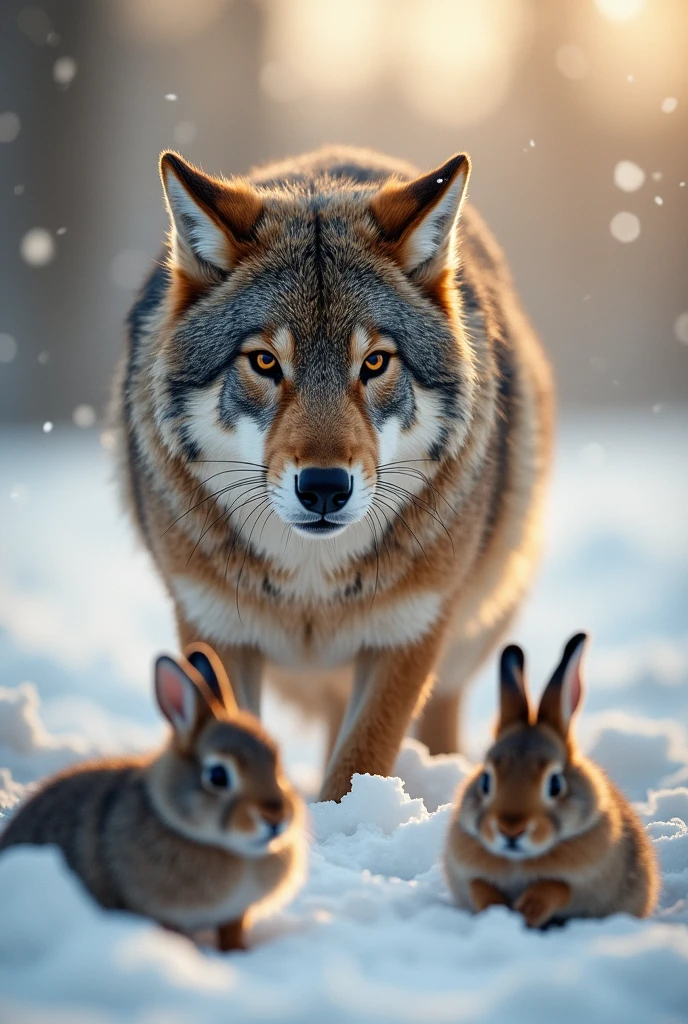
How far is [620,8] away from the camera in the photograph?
1656 cm

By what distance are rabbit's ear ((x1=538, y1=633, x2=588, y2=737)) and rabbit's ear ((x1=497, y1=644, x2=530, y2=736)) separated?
47 millimetres

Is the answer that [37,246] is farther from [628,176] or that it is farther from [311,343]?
[311,343]

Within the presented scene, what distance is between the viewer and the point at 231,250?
3.60 m

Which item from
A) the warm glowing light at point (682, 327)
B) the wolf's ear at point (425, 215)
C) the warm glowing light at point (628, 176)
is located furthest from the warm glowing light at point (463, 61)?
the wolf's ear at point (425, 215)

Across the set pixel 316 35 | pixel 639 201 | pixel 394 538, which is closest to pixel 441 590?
pixel 394 538

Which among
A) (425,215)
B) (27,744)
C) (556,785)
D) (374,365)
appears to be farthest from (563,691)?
(27,744)

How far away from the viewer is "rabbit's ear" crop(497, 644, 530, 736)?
2.40 meters

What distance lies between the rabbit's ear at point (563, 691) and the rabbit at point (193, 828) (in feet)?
1.85

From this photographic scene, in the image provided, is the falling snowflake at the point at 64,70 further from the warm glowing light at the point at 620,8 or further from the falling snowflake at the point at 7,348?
the warm glowing light at the point at 620,8

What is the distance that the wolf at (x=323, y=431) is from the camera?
3.38m

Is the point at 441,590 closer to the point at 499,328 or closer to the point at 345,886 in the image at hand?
the point at 499,328

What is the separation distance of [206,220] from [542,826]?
2.17m

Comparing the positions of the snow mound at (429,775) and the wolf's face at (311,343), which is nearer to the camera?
the wolf's face at (311,343)

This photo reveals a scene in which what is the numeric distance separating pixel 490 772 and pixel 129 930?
77 centimetres
